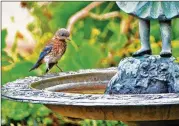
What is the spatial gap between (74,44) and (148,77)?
2.24 metres

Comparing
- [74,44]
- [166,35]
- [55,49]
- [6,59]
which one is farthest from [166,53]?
[6,59]

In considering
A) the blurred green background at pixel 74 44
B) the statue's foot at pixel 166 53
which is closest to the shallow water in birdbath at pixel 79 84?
the statue's foot at pixel 166 53

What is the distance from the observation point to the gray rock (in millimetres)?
3744

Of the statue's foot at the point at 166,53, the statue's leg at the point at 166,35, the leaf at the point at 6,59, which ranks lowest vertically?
the statue's foot at the point at 166,53

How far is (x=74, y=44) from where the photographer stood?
5949mm

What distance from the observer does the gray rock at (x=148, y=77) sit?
374cm

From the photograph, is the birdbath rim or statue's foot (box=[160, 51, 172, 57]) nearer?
the birdbath rim

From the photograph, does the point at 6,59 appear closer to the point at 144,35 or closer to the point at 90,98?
the point at 144,35

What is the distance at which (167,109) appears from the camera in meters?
3.34

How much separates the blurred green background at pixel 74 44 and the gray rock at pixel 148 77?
127cm

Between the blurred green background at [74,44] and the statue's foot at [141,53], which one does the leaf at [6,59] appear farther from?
the statue's foot at [141,53]

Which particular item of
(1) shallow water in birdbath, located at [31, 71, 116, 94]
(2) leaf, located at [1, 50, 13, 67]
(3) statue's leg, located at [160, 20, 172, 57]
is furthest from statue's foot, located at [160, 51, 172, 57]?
(2) leaf, located at [1, 50, 13, 67]

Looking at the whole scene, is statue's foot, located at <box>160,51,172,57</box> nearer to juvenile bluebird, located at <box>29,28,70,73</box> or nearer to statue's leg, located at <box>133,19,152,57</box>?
statue's leg, located at <box>133,19,152,57</box>

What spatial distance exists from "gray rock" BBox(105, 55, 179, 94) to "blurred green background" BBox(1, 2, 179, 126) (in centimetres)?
127
